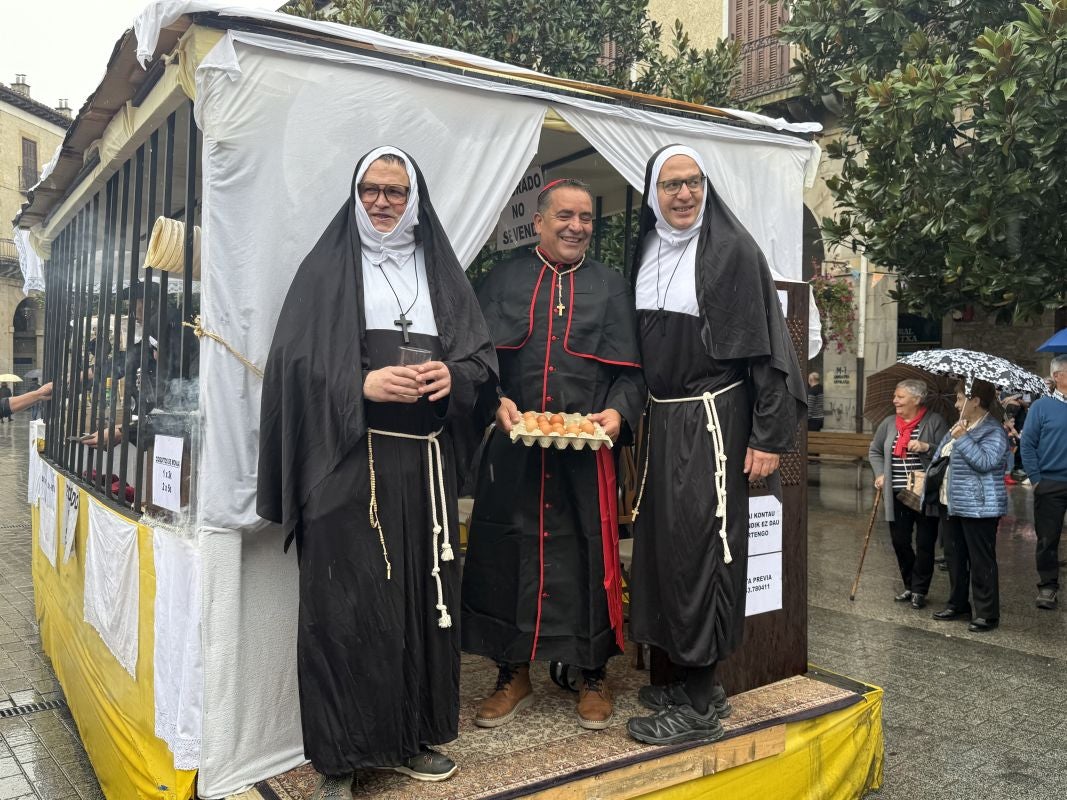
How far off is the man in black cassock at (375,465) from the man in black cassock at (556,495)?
428 millimetres

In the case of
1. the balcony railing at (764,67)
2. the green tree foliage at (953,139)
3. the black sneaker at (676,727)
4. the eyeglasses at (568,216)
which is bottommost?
the black sneaker at (676,727)

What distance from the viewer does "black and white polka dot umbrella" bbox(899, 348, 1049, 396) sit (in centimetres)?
556

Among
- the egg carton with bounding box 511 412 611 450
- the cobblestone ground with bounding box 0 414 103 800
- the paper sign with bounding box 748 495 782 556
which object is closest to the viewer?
→ the egg carton with bounding box 511 412 611 450

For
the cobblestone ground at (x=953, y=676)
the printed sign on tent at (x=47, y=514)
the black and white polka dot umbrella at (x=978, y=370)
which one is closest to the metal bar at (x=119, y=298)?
the printed sign on tent at (x=47, y=514)

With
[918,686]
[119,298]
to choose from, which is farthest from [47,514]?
[918,686]

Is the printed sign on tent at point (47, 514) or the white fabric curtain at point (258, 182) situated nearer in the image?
the white fabric curtain at point (258, 182)

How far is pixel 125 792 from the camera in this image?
3.46m

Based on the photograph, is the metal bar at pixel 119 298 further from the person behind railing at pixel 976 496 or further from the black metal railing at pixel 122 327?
the person behind railing at pixel 976 496

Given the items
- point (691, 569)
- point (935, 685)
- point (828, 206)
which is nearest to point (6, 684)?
point (691, 569)

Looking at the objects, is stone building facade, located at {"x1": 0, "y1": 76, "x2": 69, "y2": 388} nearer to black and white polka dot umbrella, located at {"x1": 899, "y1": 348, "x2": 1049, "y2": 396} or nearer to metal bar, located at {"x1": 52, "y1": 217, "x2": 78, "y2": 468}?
metal bar, located at {"x1": 52, "y1": 217, "x2": 78, "y2": 468}

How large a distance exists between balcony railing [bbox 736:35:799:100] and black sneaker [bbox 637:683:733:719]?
42.0ft

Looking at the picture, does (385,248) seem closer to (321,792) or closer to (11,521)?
(321,792)

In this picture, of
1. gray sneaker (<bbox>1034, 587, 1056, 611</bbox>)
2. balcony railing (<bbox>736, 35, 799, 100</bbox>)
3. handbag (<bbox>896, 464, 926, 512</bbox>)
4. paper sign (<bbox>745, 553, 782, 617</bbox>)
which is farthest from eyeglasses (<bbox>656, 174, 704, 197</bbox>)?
balcony railing (<bbox>736, 35, 799, 100</bbox>)

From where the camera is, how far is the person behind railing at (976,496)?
5742 mm
